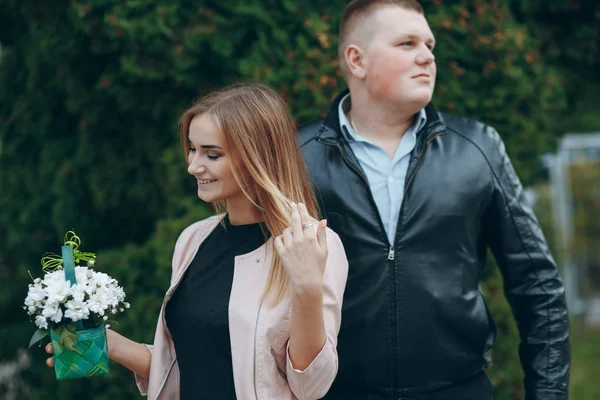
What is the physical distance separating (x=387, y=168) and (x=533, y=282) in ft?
2.02

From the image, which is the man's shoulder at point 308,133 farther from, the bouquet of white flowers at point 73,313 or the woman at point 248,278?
the bouquet of white flowers at point 73,313

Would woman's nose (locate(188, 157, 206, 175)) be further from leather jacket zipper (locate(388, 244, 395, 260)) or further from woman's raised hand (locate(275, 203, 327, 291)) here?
leather jacket zipper (locate(388, 244, 395, 260))

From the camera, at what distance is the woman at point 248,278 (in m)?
2.34

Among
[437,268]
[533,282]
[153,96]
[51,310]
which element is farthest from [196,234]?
[153,96]

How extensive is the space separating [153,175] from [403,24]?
2.01 meters

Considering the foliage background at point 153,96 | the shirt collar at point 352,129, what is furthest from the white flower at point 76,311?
the foliage background at point 153,96

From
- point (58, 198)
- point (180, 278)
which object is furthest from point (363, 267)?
point (58, 198)

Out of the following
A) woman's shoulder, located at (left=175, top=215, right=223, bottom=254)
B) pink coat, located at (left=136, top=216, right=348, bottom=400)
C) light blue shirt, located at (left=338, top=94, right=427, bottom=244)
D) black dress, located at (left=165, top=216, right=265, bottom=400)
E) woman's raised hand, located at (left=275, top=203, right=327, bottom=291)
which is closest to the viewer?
woman's raised hand, located at (left=275, top=203, right=327, bottom=291)

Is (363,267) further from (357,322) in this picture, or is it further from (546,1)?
(546,1)

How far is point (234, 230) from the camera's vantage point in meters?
2.69

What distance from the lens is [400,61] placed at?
116 inches

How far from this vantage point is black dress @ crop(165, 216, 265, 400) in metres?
2.51

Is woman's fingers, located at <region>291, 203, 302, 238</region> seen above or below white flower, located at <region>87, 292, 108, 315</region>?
above

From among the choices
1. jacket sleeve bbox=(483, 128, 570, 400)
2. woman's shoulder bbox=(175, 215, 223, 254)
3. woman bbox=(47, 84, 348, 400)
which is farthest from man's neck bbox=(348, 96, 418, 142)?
woman's shoulder bbox=(175, 215, 223, 254)
